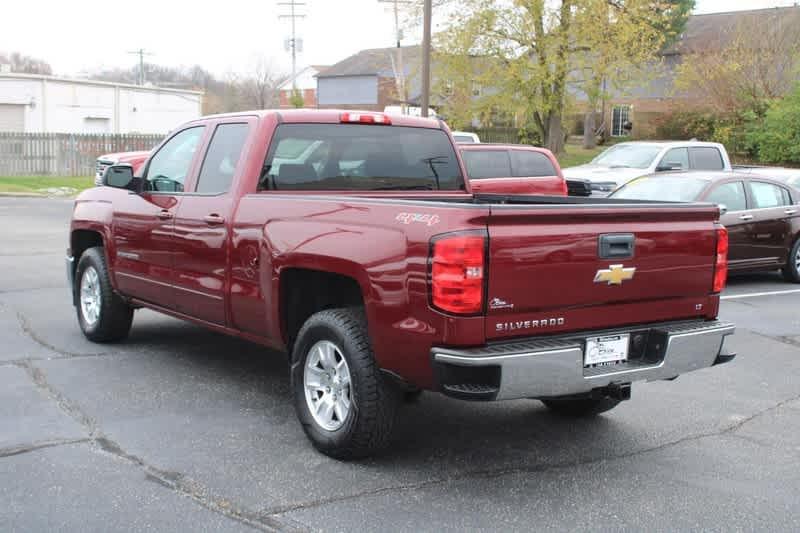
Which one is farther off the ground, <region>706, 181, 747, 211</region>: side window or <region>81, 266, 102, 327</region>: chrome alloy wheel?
<region>706, 181, 747, 211</region>: side window

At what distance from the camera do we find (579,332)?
4.79m

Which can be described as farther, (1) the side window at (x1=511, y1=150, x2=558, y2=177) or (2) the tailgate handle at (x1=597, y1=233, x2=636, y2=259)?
(1) the side window at (x1=511, y1=150, x2=558, y2=177)

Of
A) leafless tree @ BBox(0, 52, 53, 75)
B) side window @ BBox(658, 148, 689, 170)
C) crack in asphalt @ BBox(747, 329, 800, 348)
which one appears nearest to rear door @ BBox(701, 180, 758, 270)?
crack in asphalt @ BBox(747, 329, 800, 348)

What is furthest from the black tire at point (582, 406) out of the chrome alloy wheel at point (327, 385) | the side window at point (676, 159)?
the side window at point (676, 159)

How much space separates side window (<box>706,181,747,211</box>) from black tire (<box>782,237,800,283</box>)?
3.69ft

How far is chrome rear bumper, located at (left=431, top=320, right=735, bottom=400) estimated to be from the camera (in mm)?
4395

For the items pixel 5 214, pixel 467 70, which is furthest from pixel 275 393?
pixel 467 70

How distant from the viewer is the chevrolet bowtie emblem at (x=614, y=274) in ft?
15.7

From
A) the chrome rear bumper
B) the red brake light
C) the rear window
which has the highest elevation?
the red brake light

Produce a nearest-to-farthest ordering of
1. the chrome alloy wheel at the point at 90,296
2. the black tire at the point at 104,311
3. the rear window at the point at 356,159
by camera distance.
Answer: the rear window at the point at 356,159
the black tire at the point at 104,311
the chrome alloy wheel at the point at 90,296

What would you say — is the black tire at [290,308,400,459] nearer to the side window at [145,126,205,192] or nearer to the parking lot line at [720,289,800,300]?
the side window at [145,126,205,192]

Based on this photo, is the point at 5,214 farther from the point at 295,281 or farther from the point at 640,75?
the point at 640,75

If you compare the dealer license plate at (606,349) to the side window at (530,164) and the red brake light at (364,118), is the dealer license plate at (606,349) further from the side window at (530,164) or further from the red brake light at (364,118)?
the side window at (530,164)

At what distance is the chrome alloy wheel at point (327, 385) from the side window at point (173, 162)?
2.14m
